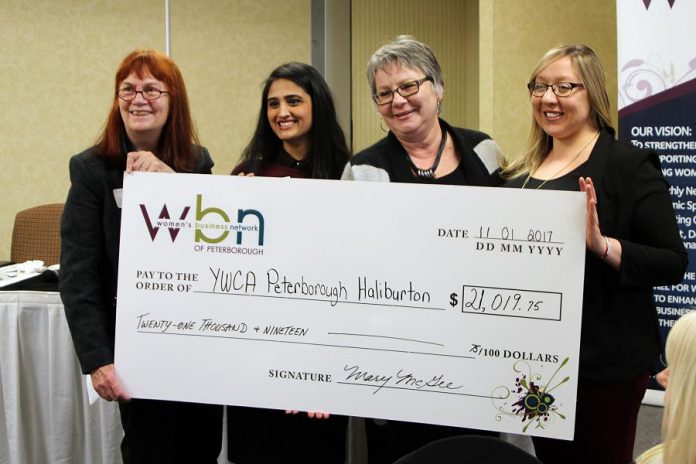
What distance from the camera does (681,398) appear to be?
1160 mm

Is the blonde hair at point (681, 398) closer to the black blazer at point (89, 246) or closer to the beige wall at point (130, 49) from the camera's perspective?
the black blazer at point (89, 246)

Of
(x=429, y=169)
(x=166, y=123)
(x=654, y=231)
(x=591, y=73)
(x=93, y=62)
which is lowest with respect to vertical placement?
(x=654, y=231)

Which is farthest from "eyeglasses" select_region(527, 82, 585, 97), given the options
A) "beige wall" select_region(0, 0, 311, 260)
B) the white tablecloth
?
"beige wall" select_region(0, 0, 311, 260)

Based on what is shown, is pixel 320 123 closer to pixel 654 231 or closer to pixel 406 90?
pixel 406 90

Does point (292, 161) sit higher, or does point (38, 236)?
point (292, 161)

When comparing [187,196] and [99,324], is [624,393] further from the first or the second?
[99,324]

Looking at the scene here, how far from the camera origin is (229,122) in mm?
5961

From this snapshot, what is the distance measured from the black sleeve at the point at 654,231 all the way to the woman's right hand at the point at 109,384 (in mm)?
1317

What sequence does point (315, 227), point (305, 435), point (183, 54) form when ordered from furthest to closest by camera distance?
point (183, 54) < point (305, 435) < point (315, 227)

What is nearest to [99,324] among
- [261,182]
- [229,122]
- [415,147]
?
[261,182]

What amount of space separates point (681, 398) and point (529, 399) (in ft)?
1.93

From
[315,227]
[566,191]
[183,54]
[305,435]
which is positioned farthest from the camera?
[183,54]

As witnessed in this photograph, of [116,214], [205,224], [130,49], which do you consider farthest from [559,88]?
[130,49]

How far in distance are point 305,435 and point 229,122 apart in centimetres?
433
